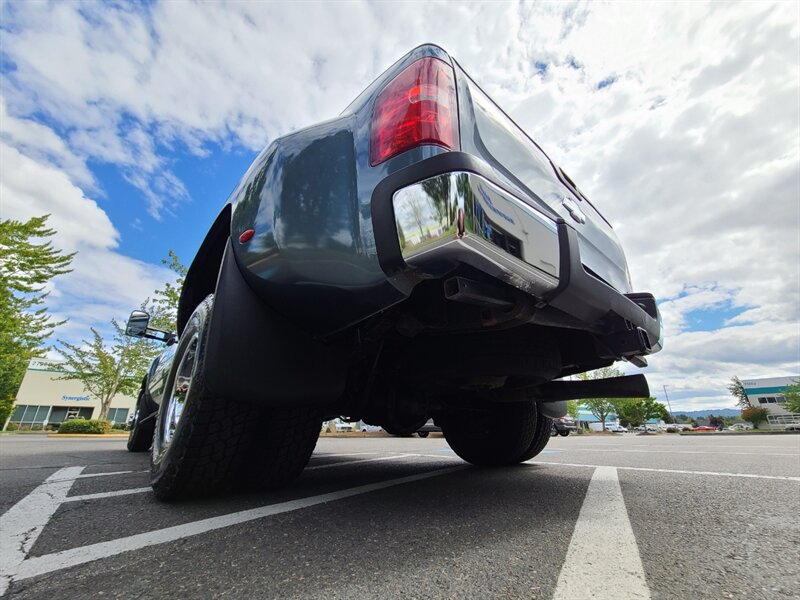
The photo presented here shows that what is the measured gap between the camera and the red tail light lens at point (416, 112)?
1216mm

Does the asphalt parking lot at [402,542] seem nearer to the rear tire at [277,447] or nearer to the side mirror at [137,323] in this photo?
the rear tire at [277,447]

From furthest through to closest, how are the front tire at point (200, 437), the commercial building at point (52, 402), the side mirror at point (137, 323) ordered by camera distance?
the commercial building at point (52, 402) → the side mirror at point (137, 323) → the front tire at point (200, 437)

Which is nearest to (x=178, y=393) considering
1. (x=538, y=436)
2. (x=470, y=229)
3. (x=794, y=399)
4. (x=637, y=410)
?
(x=470, y=229)

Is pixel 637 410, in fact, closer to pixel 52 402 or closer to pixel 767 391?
pixel 767 391

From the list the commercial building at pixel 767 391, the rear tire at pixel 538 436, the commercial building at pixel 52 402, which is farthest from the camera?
the commercial building at pixel 767 391

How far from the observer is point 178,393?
1858 millimetres

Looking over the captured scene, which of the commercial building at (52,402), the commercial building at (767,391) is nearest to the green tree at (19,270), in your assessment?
the commercial building at (52,402)

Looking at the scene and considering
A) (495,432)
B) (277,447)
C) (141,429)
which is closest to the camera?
(277,447)

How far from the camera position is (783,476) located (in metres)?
2.77

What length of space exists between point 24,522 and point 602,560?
1.96 metres

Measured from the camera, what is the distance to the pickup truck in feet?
3.69

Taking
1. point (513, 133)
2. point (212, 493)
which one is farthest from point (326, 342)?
point (513, 133)

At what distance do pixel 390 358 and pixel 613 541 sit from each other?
4.22 feet

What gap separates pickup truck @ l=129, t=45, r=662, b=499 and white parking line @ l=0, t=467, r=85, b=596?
41 cm
